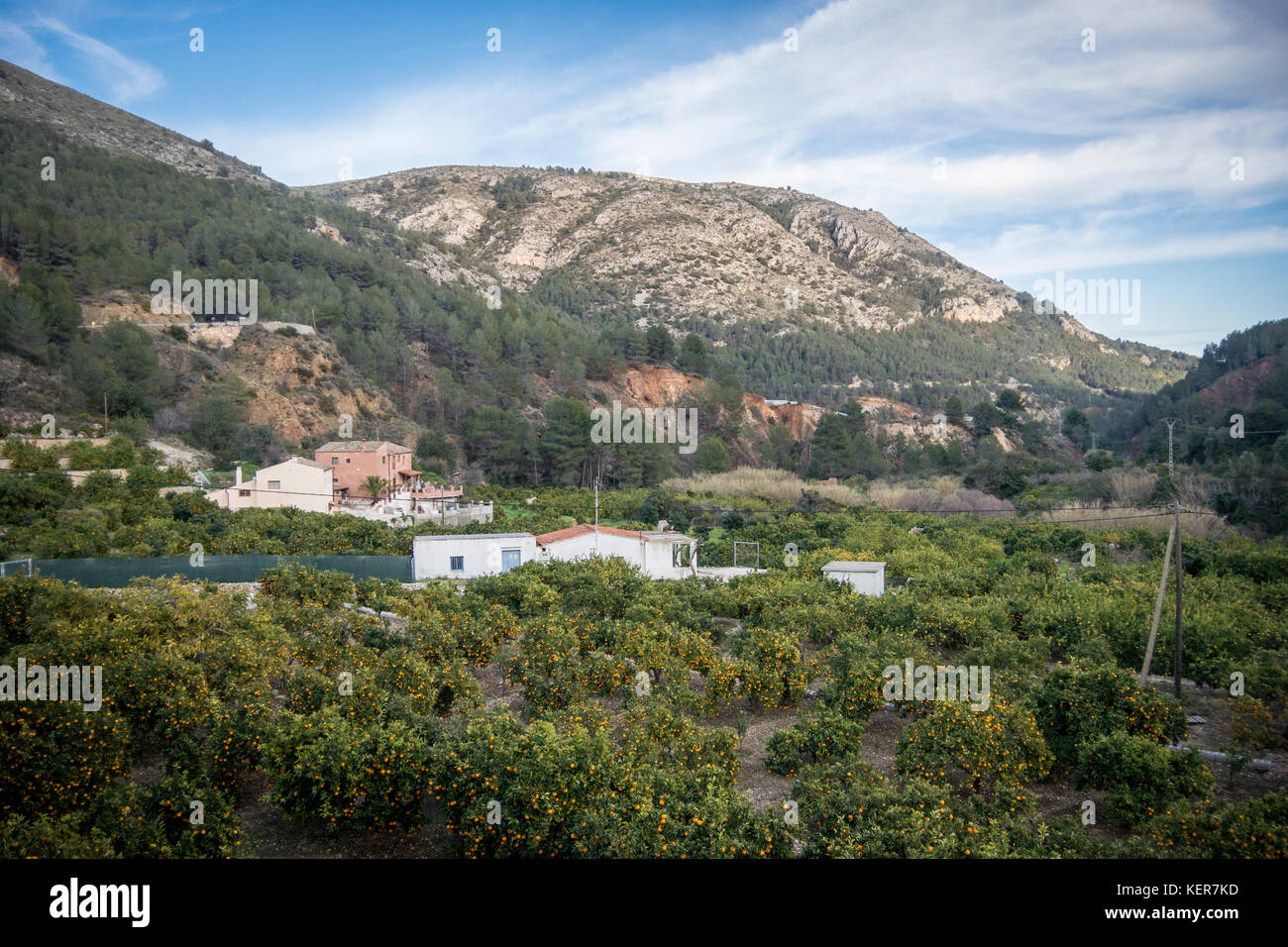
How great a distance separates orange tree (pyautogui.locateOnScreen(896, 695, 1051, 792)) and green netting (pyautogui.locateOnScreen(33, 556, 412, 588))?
51.5ft

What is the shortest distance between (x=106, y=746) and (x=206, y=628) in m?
4.45

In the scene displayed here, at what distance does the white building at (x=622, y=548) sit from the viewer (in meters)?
24.1

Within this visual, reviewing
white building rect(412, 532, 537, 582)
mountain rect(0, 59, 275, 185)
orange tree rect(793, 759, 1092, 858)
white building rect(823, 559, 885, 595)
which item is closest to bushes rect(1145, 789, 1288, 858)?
orange tree rect(793, 759, 1092, 858)

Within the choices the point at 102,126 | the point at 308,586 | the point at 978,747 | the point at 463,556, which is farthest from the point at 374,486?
the point at 102,126

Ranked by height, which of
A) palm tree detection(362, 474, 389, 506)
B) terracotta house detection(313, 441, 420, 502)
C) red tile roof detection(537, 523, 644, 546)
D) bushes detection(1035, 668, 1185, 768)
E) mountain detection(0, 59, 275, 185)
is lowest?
bushes detection(1035, 668, 1185, 768)

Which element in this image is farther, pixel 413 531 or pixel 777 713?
pixel 413 531

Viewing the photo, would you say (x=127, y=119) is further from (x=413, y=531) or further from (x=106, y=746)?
(x=106, y=746)

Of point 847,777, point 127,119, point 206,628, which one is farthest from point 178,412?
point 127,119

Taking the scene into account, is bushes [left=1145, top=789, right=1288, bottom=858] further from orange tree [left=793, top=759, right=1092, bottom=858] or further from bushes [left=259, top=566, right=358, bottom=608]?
bushes [left=259, top=566, right=358, bottom=608]

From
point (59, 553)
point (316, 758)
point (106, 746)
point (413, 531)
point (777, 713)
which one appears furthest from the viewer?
point (413, 531)

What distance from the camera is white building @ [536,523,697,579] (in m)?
24.1

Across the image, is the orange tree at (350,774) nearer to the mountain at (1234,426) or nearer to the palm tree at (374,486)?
the palm tree at (374,486)
